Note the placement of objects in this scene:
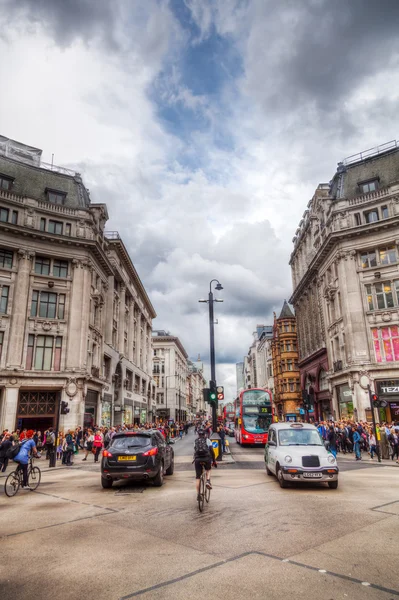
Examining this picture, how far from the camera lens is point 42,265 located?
109 ft

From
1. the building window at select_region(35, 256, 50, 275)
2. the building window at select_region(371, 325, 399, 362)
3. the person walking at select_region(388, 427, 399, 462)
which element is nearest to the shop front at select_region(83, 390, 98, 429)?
the building window at select_region(35, 256, 50, 275)

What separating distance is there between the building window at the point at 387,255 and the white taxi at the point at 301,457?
24.6 m

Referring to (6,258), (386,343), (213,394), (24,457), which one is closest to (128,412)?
(6,258)

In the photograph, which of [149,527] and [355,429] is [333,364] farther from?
[149,527]

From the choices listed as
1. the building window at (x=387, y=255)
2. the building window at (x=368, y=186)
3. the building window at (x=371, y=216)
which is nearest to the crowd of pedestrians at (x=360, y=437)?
the building window at (x=387, y=255)

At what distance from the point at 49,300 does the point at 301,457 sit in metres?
26.7

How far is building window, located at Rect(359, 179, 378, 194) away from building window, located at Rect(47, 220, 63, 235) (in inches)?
1049

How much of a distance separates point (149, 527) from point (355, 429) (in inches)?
696

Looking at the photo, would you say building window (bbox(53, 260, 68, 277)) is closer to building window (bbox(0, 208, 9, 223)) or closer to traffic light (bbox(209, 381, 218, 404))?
building window (bbox(0, 208, 9, 223))

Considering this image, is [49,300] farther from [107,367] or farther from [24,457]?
[24,457]

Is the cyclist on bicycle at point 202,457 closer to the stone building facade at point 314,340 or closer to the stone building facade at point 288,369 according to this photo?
the stone building facade at point 314,340

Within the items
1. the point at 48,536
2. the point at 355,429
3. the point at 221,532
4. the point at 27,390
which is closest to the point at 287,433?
the point at 221,532

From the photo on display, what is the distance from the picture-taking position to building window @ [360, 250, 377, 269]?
111 feet

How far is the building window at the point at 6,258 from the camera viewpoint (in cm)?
3116
